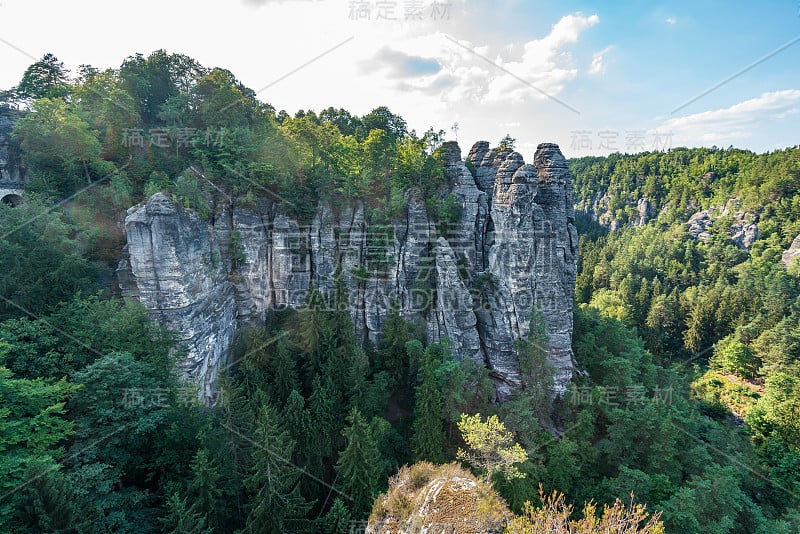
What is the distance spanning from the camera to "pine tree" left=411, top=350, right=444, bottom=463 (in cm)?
1878

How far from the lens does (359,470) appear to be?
1662 centimetres

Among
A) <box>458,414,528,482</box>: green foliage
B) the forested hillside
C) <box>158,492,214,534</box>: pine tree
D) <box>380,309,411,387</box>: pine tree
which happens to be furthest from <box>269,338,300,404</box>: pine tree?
the forested hillside

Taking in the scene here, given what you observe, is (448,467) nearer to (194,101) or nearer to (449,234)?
(449,234)

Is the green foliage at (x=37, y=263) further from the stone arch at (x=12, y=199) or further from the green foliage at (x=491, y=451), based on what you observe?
the green foliage at (x=491, y=451)

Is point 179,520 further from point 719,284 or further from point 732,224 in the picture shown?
point 732,224

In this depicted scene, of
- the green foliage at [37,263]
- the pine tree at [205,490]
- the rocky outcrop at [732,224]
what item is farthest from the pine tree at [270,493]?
the rocky outcrop at [732,224]

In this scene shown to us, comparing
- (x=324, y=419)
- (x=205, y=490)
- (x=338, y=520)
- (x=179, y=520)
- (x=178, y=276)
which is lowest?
(x=338, y=520)

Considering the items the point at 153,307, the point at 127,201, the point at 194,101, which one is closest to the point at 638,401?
the point at 153,307

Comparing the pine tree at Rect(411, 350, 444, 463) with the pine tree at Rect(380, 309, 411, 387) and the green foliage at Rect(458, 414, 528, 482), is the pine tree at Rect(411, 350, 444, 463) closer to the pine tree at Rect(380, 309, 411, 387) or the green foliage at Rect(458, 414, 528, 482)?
the green foliage at Rect(458, 414, 528, 482)

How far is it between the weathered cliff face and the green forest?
125cm

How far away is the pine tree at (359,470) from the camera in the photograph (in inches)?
648

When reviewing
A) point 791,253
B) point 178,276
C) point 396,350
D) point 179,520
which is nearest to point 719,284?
point 791,253

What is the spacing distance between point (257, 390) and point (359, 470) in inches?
281

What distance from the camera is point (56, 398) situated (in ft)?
41.1
